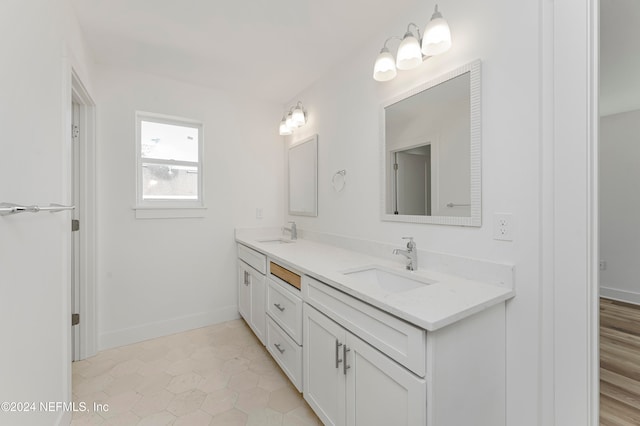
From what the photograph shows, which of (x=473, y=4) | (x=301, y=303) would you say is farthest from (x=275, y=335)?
(x=473, y=4)

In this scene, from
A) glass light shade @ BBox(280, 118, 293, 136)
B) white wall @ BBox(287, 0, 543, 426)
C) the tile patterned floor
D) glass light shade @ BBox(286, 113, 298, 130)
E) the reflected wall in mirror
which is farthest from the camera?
glass light shade @ BBox(280, 118, 293, 136)

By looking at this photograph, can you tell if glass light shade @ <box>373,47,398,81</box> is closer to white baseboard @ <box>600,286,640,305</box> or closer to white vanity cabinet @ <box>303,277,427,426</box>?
white vanity cabinet @ <box>303,277,427,426</box>

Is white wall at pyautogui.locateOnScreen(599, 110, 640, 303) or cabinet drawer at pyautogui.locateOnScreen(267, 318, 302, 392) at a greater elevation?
white wall at pyautogui.locateOnScreen(599, 110, 640, 303)

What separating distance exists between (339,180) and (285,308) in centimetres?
107

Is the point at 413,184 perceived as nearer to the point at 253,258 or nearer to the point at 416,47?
the point at 416,47

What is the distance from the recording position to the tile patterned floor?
155 cm

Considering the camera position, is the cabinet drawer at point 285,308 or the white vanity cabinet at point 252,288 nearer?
the cabinet drawer at point 285,308

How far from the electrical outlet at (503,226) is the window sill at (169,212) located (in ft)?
7.95

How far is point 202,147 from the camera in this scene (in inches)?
107

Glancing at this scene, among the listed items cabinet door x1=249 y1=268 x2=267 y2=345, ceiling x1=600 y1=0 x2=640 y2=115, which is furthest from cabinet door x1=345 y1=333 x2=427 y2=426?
ceiling x1=600 y1=0 x2=640 y2=115

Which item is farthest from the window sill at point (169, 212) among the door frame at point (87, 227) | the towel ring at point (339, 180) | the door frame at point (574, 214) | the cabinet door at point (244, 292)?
the door frame at point (574, 214)

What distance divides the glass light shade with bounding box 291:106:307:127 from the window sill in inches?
48.6

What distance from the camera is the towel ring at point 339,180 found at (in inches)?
86.7

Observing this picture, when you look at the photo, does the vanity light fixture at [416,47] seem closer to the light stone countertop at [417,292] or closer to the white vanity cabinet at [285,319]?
the light stone countertop at [417,292]
